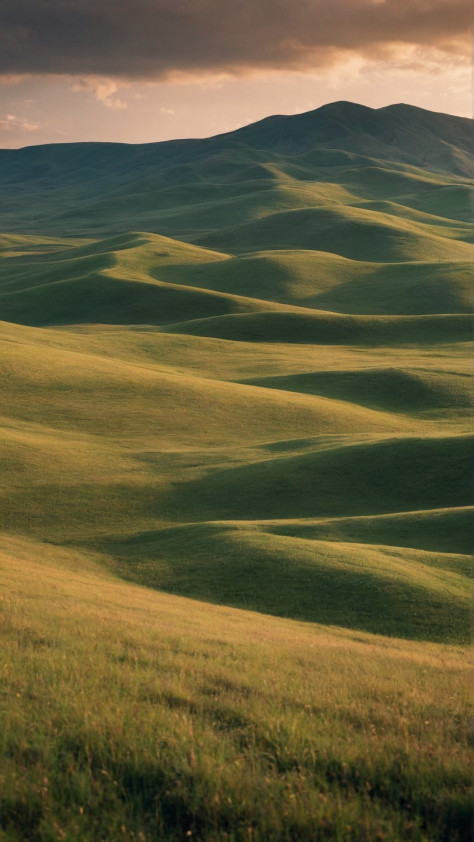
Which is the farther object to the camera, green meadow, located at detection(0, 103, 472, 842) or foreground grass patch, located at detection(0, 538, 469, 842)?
green meadow, located at detection(0, 103, 472, 842)

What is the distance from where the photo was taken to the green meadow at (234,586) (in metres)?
7.55

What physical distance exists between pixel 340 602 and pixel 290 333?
73.4 m

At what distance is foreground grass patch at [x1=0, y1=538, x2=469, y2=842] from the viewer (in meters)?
7.18

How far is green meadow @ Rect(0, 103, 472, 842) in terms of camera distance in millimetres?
7551

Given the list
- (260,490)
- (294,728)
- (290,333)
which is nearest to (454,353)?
(290,333)

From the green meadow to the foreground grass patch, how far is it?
0.10 ft

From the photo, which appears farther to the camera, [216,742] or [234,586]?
[234,586]

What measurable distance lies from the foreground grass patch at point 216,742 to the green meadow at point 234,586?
29 mm

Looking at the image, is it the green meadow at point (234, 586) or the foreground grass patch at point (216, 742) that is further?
the green meadow at point (234, 586)

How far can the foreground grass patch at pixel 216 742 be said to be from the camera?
23.5ft

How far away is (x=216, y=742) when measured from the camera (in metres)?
8.38

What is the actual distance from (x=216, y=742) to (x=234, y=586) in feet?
55.5

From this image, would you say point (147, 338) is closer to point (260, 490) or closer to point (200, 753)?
point (260, 490)

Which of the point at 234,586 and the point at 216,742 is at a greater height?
the point at 216,742
